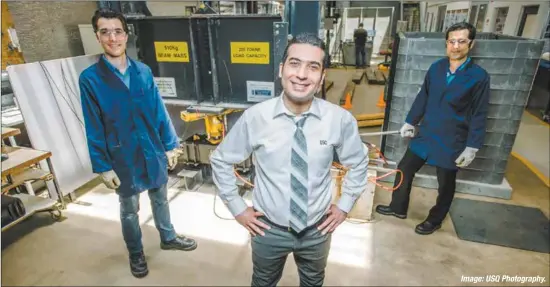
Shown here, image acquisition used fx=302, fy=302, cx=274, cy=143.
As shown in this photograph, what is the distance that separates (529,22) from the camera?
484cm

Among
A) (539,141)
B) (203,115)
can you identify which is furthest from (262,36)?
(539,141)

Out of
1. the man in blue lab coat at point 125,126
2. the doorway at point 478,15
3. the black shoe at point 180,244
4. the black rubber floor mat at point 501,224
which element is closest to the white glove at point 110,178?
the man in blue lab coat at point 125,126

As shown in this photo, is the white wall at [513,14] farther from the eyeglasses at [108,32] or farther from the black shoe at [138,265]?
the black shoe at [138,265]

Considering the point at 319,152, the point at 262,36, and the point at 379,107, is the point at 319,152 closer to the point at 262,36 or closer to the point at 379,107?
the point at 262,36

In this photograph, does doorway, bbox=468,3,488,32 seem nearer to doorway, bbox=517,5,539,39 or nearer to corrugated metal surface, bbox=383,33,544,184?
doorway, bbox=517,5,539,39

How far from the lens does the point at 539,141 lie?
4426 mm

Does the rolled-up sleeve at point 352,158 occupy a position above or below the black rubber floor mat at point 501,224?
above

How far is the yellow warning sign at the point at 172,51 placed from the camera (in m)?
2.71

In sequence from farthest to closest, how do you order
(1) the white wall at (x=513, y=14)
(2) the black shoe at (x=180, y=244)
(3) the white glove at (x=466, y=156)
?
(1) the white wall at (x=513, y=14)
(2) the black shoe at (x=180, y=244)
(3) the white glove at (x=466, y=156)

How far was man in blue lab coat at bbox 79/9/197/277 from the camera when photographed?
1.67 metres

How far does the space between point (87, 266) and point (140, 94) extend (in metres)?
1.41

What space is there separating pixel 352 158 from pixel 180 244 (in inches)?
62.8

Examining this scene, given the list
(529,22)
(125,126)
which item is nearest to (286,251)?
(125,126)

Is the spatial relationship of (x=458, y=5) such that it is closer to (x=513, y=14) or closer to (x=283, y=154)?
(x=513, y=14)
